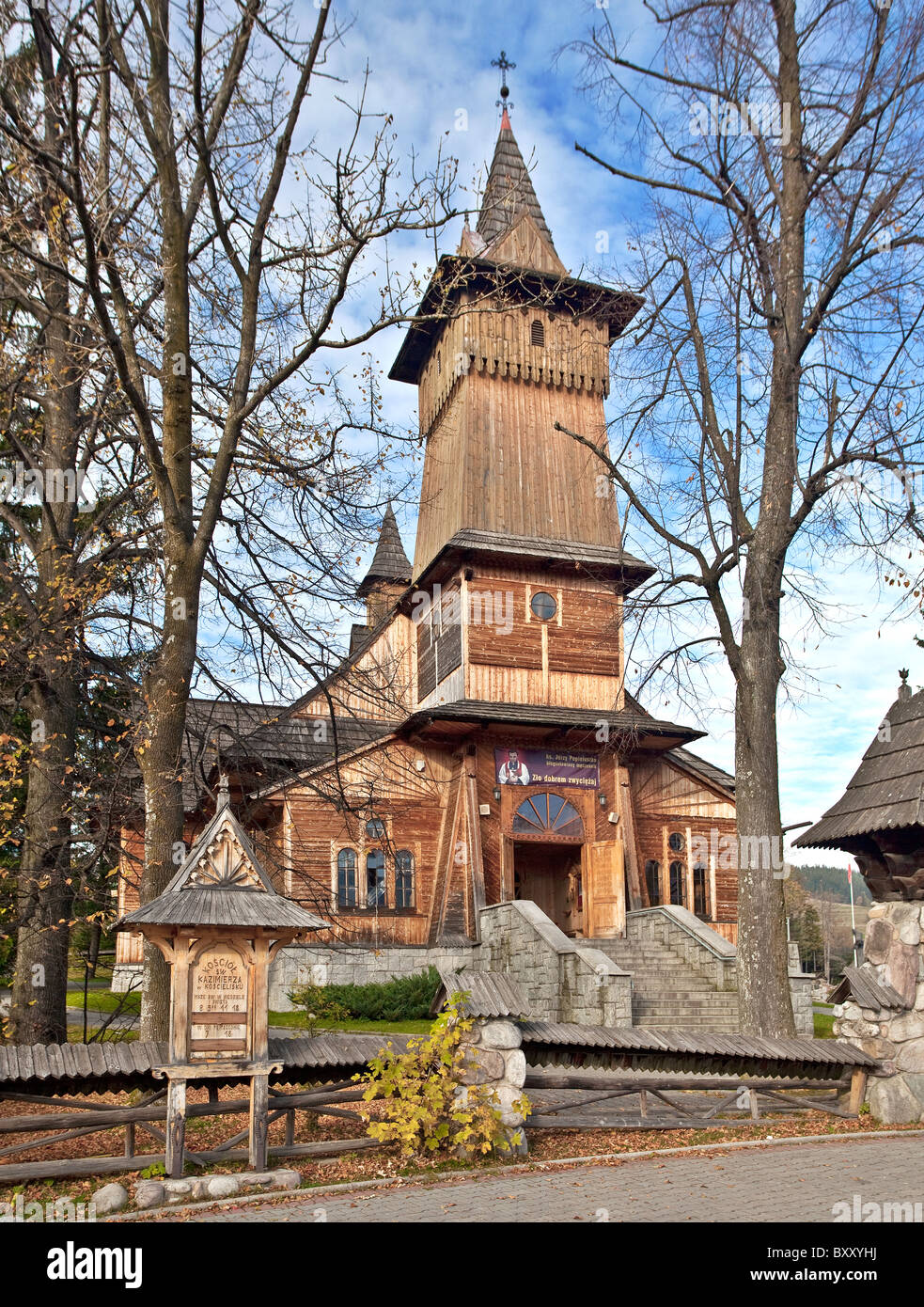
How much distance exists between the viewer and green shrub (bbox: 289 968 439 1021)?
19.9m

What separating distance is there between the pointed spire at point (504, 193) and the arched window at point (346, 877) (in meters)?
15.1

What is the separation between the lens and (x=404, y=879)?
24.1 m

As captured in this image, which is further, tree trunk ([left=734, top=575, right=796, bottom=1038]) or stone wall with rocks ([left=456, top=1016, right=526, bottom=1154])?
tree trunk ([left=734, top=575, right=796, bottom=1038])

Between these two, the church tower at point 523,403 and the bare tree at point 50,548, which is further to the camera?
Result: the church tower at point 523,403

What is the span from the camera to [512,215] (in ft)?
92.4

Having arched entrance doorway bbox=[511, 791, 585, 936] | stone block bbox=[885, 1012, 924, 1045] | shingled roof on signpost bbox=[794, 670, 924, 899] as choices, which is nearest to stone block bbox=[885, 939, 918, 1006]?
stone block bbox=[885, 1012, 924, 1045]

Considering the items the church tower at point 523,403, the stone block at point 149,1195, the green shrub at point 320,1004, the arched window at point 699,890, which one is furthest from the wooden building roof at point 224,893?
the arched window at point 699,890

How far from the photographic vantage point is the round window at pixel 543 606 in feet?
82.2

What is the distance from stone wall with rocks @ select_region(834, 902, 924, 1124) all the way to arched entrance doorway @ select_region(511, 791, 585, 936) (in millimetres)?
12816

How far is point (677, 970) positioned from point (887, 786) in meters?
10.0

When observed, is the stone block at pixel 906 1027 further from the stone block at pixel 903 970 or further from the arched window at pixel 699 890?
the arched window at pixel 699 890

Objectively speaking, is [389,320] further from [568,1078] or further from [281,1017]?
[281,1017]
